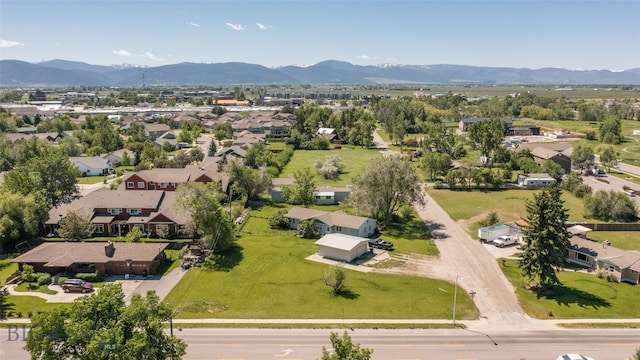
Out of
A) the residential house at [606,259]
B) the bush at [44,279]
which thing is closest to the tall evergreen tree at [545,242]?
the residential house at [606,259]

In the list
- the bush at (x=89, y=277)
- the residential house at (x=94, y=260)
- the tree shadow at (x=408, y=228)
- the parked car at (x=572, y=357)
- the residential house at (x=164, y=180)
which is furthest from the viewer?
the residential house at (x=164, y=180)

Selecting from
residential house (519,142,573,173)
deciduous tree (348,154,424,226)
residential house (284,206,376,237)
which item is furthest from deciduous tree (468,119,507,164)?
residential house (284,206,376,237)

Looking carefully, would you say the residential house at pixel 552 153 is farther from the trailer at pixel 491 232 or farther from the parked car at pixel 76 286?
the parked car at pixel 76 286

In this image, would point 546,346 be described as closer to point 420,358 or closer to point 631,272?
point 420,358

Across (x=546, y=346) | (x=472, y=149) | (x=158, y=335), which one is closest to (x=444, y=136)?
(x=472, y=149)

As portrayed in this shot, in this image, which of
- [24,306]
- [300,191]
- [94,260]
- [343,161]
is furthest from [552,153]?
[24,306]

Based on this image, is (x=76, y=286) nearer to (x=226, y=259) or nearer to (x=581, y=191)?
(x=226, y=259)
